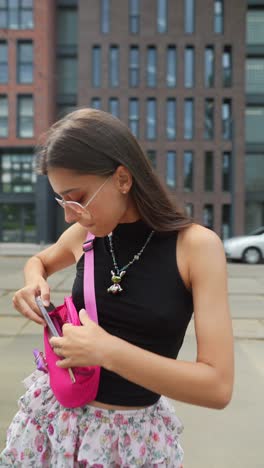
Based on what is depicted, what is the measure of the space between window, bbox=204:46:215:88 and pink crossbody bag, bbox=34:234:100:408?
104 feet

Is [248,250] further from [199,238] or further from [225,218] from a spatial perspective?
[199,238]

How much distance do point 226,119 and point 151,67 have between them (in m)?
6.18

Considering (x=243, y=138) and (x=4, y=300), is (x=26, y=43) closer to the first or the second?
(x=243, y=138)

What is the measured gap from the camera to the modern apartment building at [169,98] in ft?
99.9

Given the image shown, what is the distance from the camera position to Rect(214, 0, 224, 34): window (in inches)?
1223

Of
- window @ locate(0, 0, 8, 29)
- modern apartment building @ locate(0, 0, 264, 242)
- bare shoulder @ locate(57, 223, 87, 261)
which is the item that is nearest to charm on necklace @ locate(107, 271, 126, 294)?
bare shoulder @ locate(57, 223, 87, 261)

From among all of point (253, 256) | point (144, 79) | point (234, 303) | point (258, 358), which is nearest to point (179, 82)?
point (144, 79)

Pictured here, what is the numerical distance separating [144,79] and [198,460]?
100ft

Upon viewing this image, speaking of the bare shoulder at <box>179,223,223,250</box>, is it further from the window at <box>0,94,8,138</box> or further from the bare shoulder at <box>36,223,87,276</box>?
the window at <box>0,94,8,138</box>

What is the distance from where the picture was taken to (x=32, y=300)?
46.5 inches

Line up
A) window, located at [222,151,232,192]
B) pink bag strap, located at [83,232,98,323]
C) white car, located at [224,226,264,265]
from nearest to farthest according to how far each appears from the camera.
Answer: pink bag strap, located at [83,232,98,323], white car, located at [224,226,264,265], window, located at [222,151,232,192]

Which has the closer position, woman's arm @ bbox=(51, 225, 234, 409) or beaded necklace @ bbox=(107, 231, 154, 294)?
woman's arm @ bbox=(51, 225, 234, 409)

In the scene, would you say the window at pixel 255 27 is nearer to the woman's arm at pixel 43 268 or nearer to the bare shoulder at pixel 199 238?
the woman's arm at pixel 43 268

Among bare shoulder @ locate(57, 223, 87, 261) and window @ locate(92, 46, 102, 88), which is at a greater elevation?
window @ locate(92, 46, 102, 88)
